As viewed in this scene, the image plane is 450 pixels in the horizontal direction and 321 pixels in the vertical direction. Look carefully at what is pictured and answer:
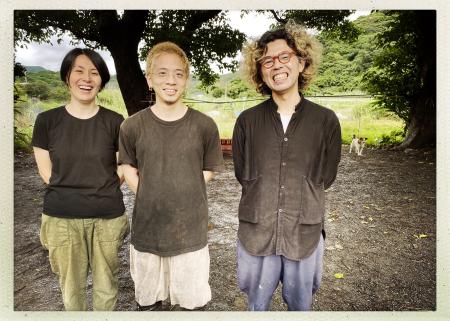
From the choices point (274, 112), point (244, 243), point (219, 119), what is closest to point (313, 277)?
point (244, 243)

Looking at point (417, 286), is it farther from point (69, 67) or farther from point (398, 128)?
point (69, 67)

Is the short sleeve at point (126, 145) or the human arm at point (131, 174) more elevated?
the short sleeve at point (126, 145)

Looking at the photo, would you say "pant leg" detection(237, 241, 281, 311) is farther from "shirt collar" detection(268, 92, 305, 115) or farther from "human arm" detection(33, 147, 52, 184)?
"human arm" detection(33, 147, 52, 184)

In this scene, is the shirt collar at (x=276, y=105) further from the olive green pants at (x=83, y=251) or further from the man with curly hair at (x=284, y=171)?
the olive green pants at (x=83, y=251)

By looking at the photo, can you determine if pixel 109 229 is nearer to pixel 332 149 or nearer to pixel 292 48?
pixel 332 149

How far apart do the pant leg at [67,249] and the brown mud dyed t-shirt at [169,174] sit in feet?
1.12

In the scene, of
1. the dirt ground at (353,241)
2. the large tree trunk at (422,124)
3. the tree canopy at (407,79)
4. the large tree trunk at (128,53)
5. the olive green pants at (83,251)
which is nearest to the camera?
the olive green pants at (83,251)

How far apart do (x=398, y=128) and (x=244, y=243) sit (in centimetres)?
322

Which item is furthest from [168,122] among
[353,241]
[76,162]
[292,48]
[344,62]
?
[353,241]

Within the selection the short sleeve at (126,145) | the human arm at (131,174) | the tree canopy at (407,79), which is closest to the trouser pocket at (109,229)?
the human arm at (131,174)

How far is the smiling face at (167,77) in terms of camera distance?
1933 mm

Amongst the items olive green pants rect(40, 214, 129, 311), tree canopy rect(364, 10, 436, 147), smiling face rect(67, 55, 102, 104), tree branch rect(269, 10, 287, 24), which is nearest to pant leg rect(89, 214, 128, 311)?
olive green pants rect(40, 214, 129, 311)

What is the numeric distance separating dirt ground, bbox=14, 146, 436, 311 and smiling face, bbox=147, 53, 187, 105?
1307 mm

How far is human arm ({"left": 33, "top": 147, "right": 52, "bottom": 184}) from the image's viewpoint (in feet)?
6.59
